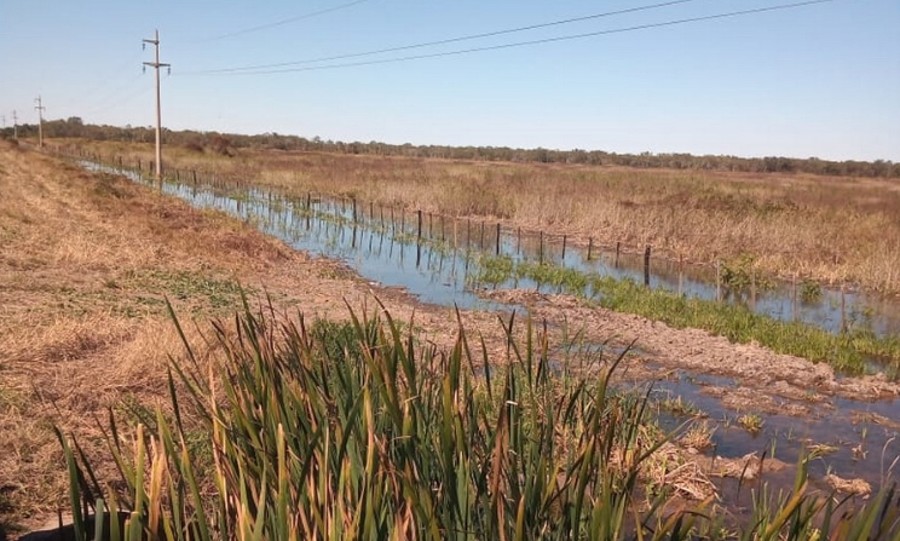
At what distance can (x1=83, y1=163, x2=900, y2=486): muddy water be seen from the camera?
693 cm

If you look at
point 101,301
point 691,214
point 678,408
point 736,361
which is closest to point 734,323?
point 736,361

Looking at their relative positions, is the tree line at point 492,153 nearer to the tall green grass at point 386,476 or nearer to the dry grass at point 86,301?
the dry grass at point 86,301

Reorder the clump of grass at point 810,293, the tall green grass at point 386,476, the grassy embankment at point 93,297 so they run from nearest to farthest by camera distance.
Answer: the tall green grass at point 386,476, the grassy embankment at point 93,297, the clump of grass at point 810,293

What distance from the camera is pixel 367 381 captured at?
71.7 inches

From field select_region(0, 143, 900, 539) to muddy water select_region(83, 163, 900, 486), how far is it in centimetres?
34

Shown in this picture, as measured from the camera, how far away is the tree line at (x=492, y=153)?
7144 centimetres

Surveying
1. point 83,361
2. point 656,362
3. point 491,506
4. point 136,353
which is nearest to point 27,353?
point 83,361

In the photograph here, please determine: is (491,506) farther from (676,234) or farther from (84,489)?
(676,234)

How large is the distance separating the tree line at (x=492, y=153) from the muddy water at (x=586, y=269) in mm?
41720

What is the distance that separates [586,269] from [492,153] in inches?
3444

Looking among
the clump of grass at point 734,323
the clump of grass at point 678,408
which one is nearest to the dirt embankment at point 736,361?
the clump of grass at point 734,323

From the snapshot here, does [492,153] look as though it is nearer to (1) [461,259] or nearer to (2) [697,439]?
(1) [461,259]

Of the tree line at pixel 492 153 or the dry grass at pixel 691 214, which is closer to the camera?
the dry grass at pixel 691 214

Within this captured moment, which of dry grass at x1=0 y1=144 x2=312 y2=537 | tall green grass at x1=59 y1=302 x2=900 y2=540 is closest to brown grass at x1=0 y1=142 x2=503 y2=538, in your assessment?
dry grass at x1=0 y1=144 x2=312 y2=537
